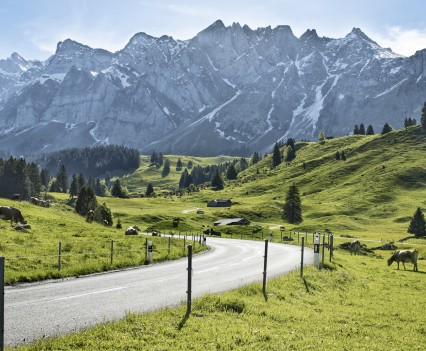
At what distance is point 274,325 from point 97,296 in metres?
8.08

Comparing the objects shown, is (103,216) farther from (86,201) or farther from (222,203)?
(222,203)

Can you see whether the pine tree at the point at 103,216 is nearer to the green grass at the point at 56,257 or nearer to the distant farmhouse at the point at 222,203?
the green grass at the point at 56,257

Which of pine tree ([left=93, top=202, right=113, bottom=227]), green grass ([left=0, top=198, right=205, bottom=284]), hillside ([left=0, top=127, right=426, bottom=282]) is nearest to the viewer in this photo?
green grass ([left=0, top=198, right=205, bottom=284])

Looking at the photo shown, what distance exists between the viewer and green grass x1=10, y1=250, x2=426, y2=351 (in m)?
11.7

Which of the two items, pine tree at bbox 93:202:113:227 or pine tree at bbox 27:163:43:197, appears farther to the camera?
pine tree at bbox 27:163:43:197

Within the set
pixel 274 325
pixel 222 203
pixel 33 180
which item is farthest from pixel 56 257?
pixel 33 180

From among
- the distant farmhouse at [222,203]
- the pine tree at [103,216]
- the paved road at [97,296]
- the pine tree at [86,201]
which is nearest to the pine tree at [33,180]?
the pine tree at [86,201]

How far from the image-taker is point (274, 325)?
571 inches

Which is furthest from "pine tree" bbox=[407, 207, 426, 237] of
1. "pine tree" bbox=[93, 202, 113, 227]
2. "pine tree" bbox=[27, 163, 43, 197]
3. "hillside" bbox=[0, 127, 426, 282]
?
"pine tree" bbox=[27, 163, 43, 197]

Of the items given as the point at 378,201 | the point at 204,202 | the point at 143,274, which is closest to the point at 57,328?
the point at 143,274

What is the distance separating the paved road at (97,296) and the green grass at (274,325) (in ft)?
5.48

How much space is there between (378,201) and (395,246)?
8996 centimetres

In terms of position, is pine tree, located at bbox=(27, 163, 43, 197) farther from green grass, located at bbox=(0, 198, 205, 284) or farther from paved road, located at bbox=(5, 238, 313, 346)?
paved road, located at bbox=(5, 238, 313, 346)

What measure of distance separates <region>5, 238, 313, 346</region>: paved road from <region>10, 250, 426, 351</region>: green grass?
1671 millimetres
